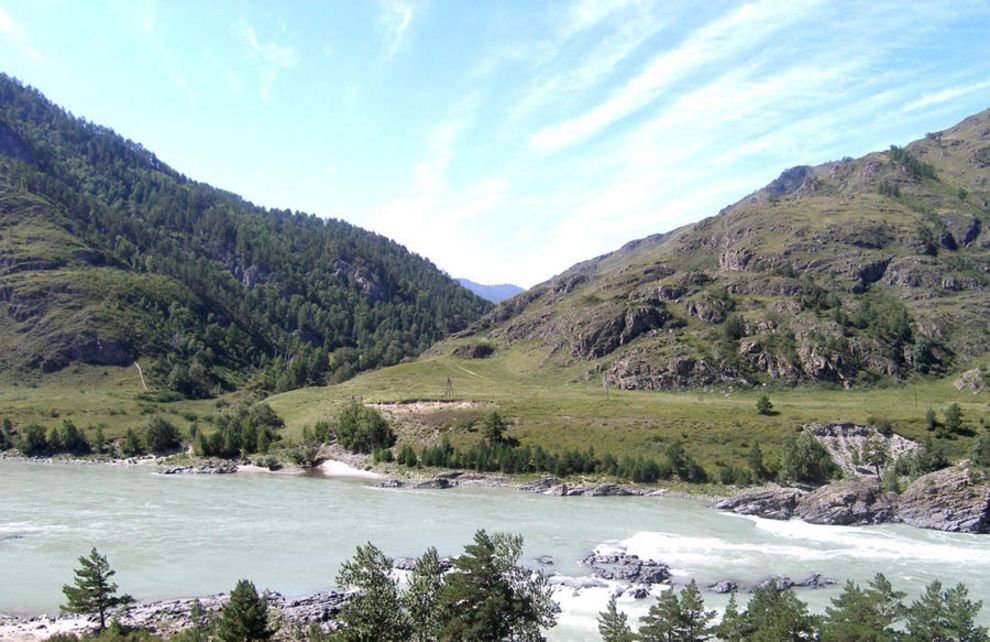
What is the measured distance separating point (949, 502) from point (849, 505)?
9740 mm

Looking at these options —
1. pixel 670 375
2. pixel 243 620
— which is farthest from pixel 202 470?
pixel 670 375

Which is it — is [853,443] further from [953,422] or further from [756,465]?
[756,465]

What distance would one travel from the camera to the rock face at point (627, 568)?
4934cm

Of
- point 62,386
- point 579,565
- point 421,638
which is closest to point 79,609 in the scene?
point 421,638

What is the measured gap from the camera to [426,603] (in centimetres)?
3105

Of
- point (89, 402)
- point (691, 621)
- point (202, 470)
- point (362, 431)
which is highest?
point (89, 402)

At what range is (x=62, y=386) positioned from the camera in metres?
159

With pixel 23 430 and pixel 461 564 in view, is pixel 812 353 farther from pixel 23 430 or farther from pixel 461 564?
pixel 23 430

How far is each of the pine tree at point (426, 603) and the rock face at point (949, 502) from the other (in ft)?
203

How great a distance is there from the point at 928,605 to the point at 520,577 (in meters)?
18.5

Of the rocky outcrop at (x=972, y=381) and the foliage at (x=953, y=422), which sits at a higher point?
the rocky outcrop at (x=972, y=381)

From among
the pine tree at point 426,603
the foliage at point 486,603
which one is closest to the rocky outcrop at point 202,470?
the pine tree at point 426,603

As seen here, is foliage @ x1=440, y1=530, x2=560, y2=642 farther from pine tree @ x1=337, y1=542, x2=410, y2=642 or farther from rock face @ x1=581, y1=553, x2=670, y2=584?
rock face @ x1=581, y1=553, x2=670, y2=584

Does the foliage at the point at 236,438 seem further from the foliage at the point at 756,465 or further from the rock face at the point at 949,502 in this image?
the rock face at the point at 949,502
